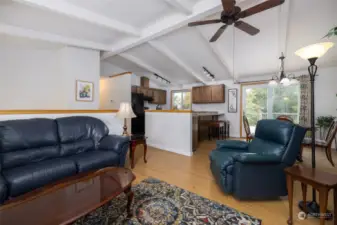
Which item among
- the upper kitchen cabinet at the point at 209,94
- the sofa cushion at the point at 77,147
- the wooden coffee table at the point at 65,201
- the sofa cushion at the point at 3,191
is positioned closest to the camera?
the wooden coffee table at the point at 65,201

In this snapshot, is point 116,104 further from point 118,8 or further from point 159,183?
point 159,183

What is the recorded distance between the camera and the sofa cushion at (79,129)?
256 centimetres

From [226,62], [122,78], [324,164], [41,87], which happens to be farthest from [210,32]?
[41,87]

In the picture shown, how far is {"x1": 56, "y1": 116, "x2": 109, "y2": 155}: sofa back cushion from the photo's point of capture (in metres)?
2.53

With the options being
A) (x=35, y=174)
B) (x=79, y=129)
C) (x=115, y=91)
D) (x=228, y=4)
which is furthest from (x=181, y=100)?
(x=35, y=174)

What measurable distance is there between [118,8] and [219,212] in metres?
3.68

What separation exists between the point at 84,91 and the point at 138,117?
6.17 ft

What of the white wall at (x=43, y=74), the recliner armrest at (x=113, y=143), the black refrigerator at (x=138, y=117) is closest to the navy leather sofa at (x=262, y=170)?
the recliner armrest at (x=113, y=143)

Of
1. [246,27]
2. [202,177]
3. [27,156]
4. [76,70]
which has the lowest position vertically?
[202,177]

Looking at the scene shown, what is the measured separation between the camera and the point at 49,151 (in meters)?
2.33

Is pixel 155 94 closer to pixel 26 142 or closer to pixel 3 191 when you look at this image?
pixel 26 142

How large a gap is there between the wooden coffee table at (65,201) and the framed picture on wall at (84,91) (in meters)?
3.46

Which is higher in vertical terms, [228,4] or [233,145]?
[228,4]

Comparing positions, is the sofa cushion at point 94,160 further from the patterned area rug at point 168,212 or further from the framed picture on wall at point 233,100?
the framed picture on wall at point 233,100
